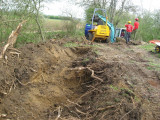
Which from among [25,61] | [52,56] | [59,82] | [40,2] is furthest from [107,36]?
[25,61]

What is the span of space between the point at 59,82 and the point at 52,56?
4.48 ft

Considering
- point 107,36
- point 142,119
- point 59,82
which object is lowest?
point 59,82

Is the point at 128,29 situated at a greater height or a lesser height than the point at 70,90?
greater

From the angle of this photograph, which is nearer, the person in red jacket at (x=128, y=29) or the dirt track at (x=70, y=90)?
the dirt track at (x=70, y=90)

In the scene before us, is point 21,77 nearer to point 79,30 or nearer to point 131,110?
point 131,110

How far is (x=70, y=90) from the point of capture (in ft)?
17.1

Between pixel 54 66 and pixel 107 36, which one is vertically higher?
pixel 107 36

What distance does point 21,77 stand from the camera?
4.20 m

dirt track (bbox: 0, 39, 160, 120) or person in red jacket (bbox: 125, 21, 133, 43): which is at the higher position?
person in red jacket (bbox: 125, 21, 133, 43)

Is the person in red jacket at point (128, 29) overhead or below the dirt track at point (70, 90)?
overhead

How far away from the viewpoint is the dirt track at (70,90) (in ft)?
9.94

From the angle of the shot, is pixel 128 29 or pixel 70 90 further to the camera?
pixel 128 29

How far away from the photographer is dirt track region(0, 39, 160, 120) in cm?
303

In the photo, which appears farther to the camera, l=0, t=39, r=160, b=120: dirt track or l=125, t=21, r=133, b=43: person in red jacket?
l=125, t=21, r=133, b=43: person in red jacket
